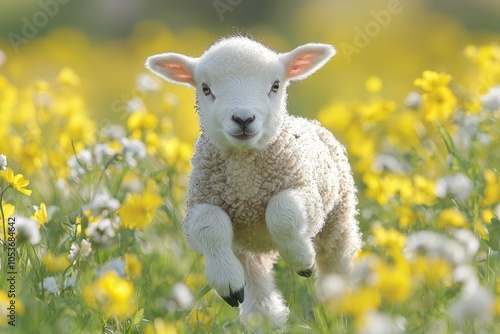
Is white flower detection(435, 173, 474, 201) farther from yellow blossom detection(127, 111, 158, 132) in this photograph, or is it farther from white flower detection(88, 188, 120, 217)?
yellow blossom detection(127, 111, 158, 132)

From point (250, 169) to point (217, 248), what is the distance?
406mm

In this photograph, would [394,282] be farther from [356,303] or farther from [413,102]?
[413,102]

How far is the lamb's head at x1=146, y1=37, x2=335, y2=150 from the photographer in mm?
3836

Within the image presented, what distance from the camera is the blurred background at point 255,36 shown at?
12.5m

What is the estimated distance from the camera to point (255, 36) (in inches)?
542

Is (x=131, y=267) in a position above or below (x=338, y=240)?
above

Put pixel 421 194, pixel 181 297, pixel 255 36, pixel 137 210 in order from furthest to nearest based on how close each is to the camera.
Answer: pixel 255 36, pixel 421 194, pixel 137 210, pixel 181 297

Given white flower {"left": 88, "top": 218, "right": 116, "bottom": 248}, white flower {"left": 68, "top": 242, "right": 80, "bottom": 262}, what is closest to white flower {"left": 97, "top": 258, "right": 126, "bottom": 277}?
white flower {"left": 88, "top": 218, "right": 116, "bottom": 248}

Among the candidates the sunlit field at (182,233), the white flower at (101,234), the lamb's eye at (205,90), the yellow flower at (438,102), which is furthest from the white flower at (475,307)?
the yellow flower at (438,102)

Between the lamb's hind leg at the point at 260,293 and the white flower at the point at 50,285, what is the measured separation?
94cm

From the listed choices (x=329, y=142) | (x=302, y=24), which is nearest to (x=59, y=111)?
(x=329, y=142)

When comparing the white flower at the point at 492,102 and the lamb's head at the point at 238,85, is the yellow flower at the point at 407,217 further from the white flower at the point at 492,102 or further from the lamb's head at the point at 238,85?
the lamb's head at the point at 238,85

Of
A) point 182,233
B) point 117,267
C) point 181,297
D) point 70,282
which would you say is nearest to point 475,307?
point 181,297

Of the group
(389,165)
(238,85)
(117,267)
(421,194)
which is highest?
(238,85)
